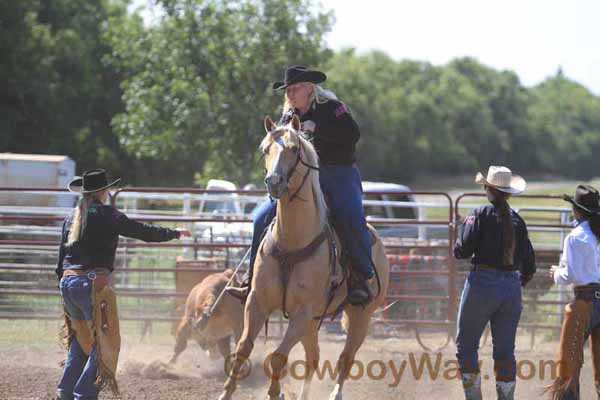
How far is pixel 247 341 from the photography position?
590 cm

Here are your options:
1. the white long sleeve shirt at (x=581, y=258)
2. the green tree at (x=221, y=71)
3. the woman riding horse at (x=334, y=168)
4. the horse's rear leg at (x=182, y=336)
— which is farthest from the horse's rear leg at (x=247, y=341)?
the green tree at (x=221, y=71)

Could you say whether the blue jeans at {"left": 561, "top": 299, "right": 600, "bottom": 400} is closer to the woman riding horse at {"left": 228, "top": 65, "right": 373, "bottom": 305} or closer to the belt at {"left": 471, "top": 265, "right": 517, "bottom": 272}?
the belt at {"left": 471, "top": 265, "right": 517, "bottom": 272}

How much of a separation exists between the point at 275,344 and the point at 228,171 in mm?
12515

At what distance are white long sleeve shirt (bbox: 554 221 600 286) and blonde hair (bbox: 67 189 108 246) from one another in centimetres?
335

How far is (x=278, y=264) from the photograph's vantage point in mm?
6168

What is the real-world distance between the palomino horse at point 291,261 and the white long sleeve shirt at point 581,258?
1.70 m

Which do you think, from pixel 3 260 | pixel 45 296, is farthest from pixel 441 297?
pixel 3 260

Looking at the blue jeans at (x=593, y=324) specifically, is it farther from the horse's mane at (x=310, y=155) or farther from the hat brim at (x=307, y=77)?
the hat brim at (x=307, y=77)

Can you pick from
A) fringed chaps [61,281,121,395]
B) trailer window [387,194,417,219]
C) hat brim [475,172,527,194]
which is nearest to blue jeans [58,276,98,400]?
fringed chaps [61,281,121,395]

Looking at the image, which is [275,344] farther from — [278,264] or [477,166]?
[477,166]

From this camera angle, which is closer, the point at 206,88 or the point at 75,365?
the point at 75,365

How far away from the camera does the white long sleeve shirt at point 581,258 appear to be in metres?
6.53

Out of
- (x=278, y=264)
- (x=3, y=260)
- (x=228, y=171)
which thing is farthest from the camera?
(x=228, y=171)

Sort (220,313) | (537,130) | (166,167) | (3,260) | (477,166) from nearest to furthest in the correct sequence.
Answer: (220,313) → (3,260) → (166,167) → (477,166) → (537,130)
